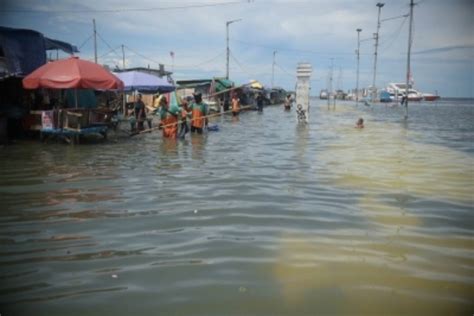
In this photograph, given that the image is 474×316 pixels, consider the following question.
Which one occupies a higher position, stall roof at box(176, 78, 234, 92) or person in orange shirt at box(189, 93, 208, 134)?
stall roof at box(176, 78, 234, 92)

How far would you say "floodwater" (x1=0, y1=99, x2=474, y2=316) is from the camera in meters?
3.88

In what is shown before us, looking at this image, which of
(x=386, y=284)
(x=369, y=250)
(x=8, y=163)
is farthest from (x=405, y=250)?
(x=8, y=163)

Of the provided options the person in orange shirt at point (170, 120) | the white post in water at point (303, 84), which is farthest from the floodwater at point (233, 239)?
the white post in water at point (303, 84)

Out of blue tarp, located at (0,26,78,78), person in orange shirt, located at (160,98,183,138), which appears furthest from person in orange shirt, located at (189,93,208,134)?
blue tarp, located at (0,26,78,78)

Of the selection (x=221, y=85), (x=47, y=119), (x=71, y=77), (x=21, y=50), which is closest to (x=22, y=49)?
(x=21, y=50)

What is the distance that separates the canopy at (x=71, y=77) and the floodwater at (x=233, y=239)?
150 inches

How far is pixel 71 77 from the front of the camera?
13.6 metres

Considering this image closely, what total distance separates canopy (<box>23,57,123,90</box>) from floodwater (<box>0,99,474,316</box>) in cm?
Answer: 380

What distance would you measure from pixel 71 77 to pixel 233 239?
401 inches

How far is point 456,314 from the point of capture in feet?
12.1

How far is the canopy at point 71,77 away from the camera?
13594 mm

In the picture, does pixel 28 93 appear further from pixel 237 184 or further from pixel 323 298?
pixel 323 298

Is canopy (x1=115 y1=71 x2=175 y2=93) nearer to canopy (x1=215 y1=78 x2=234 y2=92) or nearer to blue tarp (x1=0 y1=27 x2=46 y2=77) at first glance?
blue tarp (x1=0 y1=27 x2=46 y2=77)

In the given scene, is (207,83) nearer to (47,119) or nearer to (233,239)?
(47,119)
